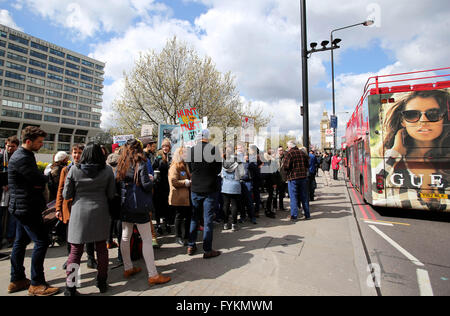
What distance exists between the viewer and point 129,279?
314cm

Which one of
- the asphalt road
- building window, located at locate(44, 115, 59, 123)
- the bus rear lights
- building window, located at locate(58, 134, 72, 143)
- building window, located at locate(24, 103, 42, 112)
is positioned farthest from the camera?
building window, located at locate(58, 134, 72, 143)

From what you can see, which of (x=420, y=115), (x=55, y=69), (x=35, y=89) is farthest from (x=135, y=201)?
(x=55, y=69)

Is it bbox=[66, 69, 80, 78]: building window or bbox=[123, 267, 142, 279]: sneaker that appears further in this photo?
bbox=[66, 69, 80, 78]: building window

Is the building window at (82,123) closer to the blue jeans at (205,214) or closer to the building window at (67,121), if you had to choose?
the building window at (67,121)

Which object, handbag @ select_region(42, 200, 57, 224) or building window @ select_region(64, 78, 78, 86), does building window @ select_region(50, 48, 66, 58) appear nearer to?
building window @ select_region(64, 78, 78, 86)

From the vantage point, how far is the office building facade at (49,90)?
69500 mm

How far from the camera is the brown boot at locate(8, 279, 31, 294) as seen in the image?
9.35 ft

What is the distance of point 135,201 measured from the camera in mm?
3059

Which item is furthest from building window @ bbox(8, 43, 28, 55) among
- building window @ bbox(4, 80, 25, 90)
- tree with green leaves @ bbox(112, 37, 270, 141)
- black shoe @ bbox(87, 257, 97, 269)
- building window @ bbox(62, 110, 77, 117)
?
black shoe @ bbox(87, 257, 97, 269)

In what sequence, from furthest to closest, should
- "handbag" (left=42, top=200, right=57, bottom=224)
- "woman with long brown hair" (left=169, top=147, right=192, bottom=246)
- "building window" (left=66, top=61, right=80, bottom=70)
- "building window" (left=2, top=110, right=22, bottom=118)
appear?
"building window" (left=66, top=61, right=80, bottom=70), "building window" (left=2, top=110, right=22, bottom=118), "woman with long brown hair" (left=169, top=147, right=192, bottom=246), "handbag" (left=42, top=200, right=57, bottom=224)

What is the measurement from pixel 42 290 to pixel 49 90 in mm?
97821

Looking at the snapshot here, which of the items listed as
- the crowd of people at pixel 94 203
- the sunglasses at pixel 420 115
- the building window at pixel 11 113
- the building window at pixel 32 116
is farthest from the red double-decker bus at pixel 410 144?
the building window at pixel 32 116

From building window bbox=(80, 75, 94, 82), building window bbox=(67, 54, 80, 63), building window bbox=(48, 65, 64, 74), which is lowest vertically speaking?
building window bbox=(48, 65, 64, 74)
